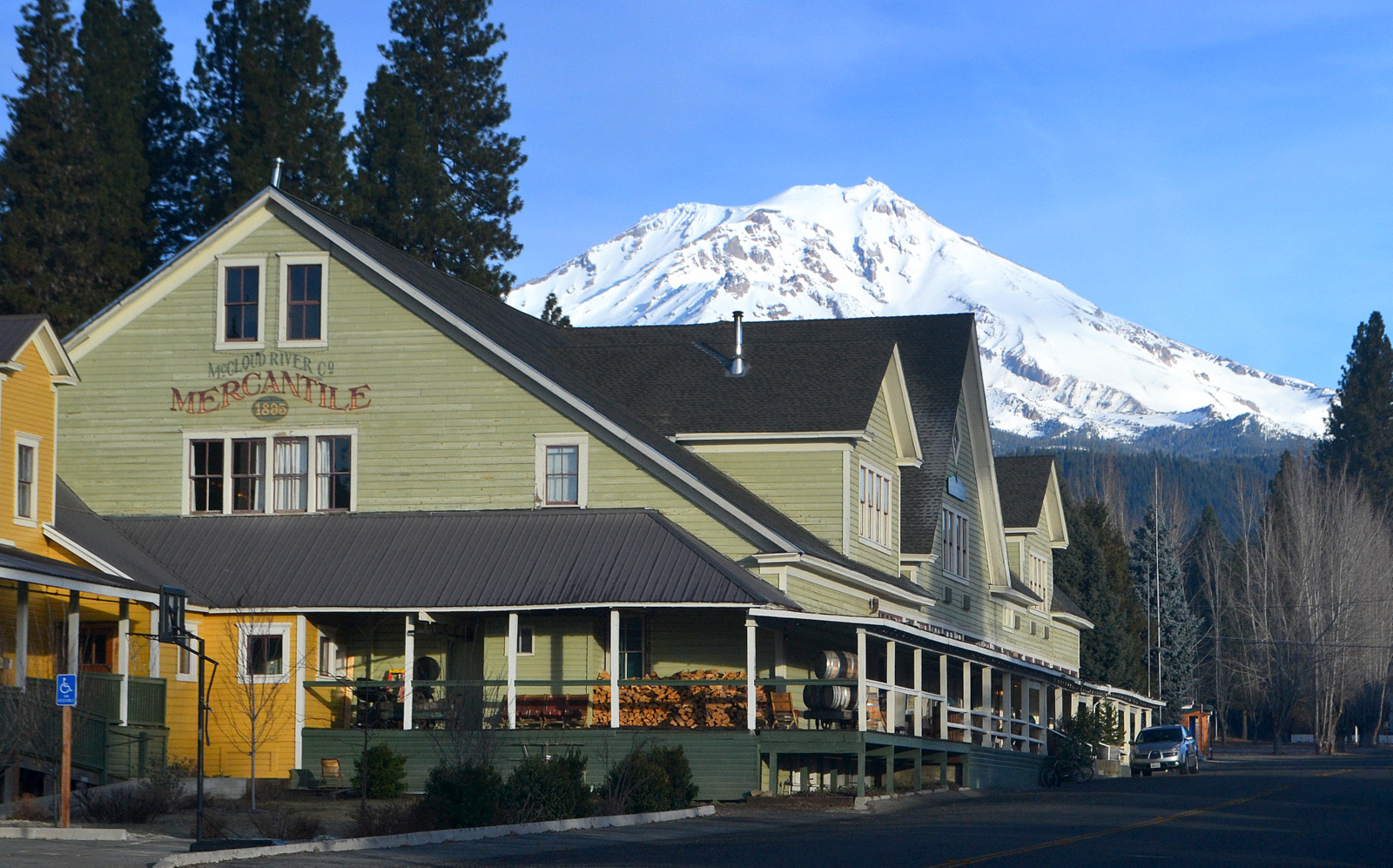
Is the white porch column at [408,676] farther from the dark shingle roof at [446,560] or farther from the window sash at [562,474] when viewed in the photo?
the window sash at [562,474]

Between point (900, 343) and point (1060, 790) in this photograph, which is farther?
point (900, 343)

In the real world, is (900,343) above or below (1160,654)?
above

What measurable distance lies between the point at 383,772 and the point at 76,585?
6.01 meters

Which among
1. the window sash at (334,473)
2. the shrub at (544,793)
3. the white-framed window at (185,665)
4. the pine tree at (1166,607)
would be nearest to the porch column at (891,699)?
the shrub at (544,793)

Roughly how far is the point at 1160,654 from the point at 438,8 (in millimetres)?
50408

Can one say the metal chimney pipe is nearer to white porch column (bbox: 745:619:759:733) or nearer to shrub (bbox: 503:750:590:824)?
white porch column (bbox: 745:619:759:733)

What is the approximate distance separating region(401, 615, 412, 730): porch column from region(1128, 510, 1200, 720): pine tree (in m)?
58.9

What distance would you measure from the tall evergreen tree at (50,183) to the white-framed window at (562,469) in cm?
1776

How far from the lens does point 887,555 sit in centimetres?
3962

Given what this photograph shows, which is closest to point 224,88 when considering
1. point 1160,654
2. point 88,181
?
point 88,181

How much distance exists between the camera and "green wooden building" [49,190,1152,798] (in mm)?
31703

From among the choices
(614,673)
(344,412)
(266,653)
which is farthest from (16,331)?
(614,673)

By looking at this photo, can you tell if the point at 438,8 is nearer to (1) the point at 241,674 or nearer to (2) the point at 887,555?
(2) the point at 887,555

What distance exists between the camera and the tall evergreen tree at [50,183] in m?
46.6
